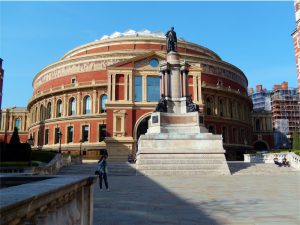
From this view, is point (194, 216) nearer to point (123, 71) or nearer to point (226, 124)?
point (123, 71)

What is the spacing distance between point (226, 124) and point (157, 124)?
32.2m

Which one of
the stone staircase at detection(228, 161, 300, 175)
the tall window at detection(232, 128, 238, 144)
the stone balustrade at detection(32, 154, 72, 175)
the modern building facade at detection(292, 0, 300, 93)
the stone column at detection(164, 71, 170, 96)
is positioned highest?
the modern building facade at detection(292, 0, 300, 93)

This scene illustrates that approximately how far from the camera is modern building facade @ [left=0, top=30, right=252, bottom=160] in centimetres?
4481

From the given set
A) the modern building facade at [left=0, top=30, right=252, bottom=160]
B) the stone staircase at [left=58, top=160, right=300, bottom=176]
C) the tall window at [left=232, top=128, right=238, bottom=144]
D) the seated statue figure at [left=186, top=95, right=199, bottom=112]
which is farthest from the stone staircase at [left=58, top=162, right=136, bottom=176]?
the tall window at [left=232, top=128, right=238, bottom=144]

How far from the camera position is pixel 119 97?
45250 mm

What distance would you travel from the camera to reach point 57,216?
351 centimetres

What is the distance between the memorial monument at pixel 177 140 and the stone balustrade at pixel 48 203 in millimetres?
17331

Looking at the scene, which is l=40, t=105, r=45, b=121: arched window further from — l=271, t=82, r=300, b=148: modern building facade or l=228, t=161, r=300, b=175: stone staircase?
l=271, t=82, r=300, b=148: modern building facade

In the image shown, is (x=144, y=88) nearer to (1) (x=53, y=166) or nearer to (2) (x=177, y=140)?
(2) (x=177, y=140)

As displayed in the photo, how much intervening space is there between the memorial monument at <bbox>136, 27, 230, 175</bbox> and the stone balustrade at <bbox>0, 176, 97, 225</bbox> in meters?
17.3

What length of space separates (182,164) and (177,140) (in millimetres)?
2209

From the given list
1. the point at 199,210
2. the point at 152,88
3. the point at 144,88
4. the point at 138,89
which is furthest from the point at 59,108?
the point at 199,210

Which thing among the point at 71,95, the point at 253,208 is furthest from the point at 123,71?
the point at 253,208

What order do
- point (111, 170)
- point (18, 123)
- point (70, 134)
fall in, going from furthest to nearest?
point (18, 123)
point (70, 134)
point (111, 170)
